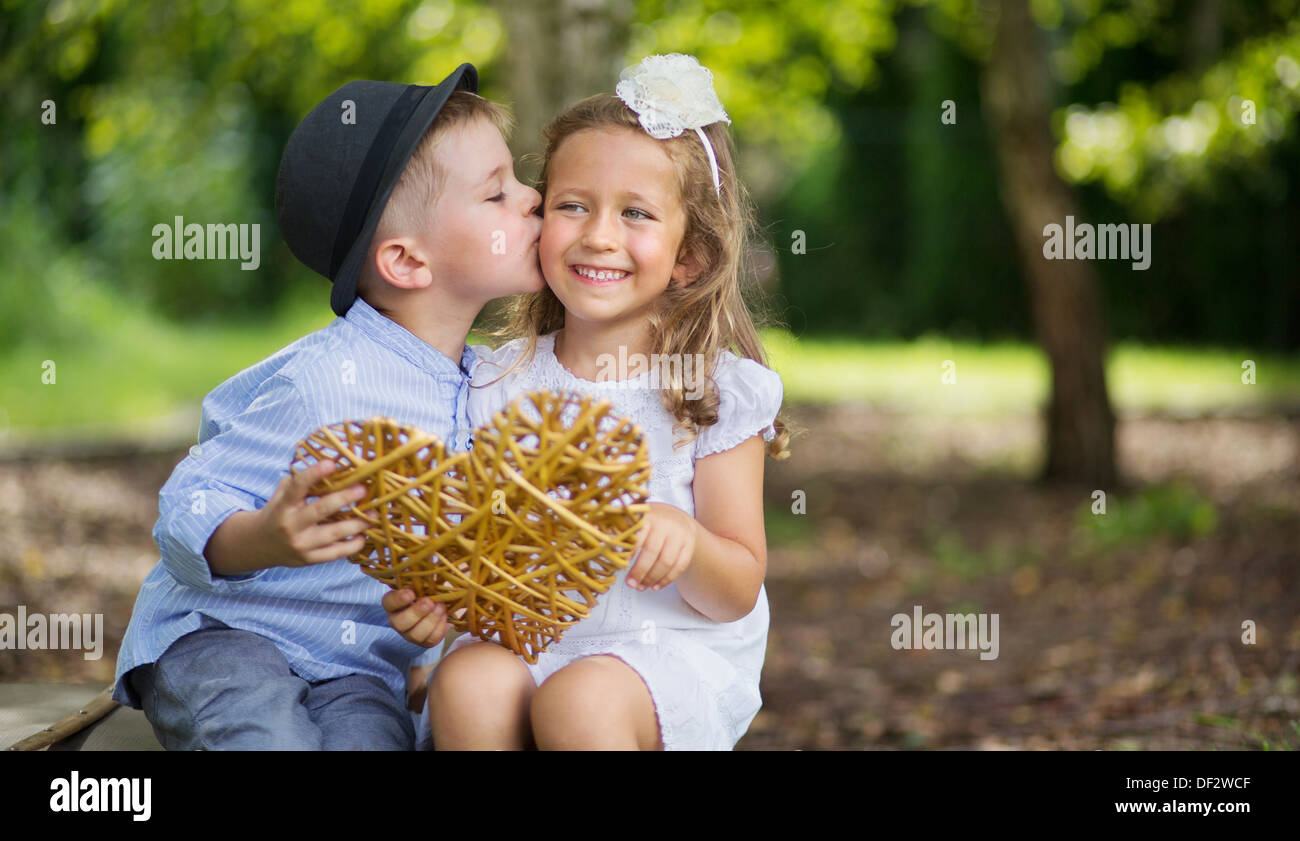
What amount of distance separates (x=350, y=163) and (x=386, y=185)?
3.6 inches

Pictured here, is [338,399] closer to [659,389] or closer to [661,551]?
[659,389]

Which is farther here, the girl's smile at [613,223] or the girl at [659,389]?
the girl's smile at [613,223]

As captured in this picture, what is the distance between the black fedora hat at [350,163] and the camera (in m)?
2.35

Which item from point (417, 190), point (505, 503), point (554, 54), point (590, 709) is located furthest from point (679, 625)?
point (554, 54)

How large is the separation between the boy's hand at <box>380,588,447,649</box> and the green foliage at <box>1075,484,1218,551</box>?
5583 mm

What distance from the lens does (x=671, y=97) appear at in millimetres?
2398

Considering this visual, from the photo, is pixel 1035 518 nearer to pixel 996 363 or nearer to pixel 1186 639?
pixel 1186 639

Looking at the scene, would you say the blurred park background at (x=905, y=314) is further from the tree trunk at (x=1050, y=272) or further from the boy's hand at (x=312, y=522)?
the boy's hand at (x=312, y=522)

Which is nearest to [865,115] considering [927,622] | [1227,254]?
[1227,254]

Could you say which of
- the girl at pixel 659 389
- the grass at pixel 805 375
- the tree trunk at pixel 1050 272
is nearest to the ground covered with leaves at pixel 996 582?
the tree trunk at pixel 1050 272

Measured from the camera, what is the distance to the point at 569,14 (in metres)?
5.21

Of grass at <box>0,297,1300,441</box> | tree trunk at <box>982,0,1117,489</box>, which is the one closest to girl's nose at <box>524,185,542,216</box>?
tree trunk at <box>982,0,1117,489</box>
